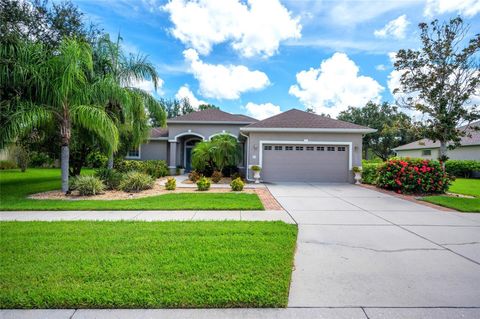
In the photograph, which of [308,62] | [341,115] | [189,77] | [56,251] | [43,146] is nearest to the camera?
[56,251]

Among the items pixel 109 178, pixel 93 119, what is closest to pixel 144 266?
pixel 93 119

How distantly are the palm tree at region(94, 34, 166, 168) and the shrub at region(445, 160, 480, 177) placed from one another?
22735 millimetres

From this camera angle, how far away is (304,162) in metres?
13.9

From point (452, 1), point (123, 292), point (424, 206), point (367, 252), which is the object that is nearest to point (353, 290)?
point (367, 252)

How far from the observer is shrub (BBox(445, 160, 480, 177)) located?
18394 millimetres

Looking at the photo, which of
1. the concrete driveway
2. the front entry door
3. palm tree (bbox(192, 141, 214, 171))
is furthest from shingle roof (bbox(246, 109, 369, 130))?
the front entry door

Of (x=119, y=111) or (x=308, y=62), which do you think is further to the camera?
(x=308, y=62)

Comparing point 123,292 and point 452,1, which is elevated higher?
point 452,1

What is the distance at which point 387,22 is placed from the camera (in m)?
10.1

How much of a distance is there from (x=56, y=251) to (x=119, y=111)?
848 cm

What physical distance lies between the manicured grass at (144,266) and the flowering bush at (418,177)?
8.36m

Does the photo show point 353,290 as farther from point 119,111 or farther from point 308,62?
point 308,62

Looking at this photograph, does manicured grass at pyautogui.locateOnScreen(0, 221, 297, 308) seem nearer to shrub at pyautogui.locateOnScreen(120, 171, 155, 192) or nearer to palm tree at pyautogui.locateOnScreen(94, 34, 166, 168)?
shrub at pyautogui.locateOnScreen(120, 171, 155, 192)

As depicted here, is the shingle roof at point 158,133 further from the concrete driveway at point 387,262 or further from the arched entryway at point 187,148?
the concrete driveway at point 387,262
